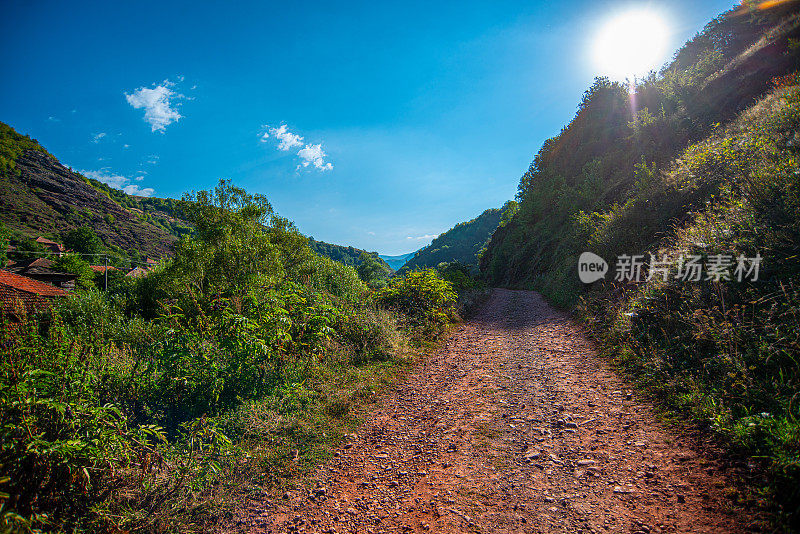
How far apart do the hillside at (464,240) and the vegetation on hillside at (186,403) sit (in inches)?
4028

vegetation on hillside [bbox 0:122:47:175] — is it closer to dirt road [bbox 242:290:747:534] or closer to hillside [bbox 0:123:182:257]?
hillside [bbox 0:123:182:257]

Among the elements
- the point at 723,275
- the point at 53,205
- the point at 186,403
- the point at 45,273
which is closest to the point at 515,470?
the point at 186,403

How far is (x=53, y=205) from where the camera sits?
98562 mm

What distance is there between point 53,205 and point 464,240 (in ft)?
475

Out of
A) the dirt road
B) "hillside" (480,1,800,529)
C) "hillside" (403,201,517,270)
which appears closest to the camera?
the dirt road

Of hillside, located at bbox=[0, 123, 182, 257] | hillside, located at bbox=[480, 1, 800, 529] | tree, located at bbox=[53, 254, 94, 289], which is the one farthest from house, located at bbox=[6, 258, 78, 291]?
hillside, located at bbox=[480, 1, 800, 529]

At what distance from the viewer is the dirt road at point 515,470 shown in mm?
2564

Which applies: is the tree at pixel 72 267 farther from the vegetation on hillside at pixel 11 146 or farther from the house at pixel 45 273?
the vegetation on hillside at pixel 11 146

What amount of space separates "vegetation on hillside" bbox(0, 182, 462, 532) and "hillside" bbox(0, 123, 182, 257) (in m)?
112

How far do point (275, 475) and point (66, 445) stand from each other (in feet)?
5.95

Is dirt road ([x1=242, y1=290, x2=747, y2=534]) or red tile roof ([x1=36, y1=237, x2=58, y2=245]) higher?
red tile roof ([x1=36, y1=237, x2=58, y2=245])

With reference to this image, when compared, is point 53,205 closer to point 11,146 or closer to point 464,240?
point 11,146

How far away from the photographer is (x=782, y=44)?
51.0 feet

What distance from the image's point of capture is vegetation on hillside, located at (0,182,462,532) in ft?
8.04
